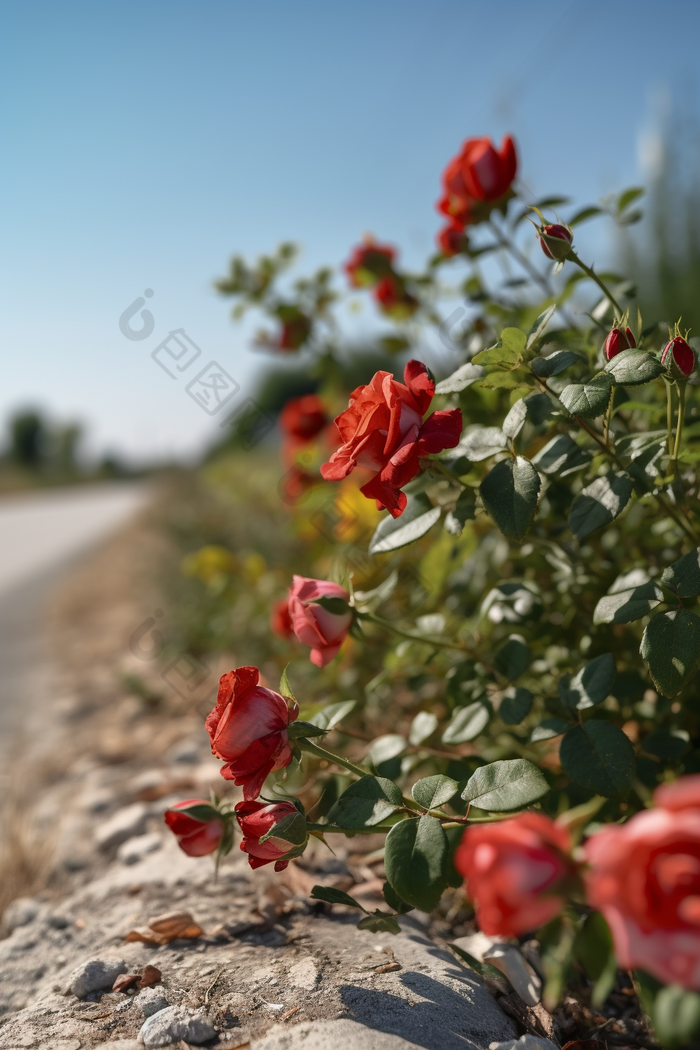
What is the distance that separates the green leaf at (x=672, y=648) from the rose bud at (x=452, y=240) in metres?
0.66

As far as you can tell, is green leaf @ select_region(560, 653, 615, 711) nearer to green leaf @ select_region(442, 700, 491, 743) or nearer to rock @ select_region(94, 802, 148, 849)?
green leaf @ select_region(442, 700, 491, 743)

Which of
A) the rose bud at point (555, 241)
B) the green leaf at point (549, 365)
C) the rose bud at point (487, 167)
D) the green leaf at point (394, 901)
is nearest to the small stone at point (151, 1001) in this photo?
the green leaf at point (394, 901)

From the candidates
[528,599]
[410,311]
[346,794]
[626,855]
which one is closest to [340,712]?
[346,794]

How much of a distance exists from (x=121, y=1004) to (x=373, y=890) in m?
0.36

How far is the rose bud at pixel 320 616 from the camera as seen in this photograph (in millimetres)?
796

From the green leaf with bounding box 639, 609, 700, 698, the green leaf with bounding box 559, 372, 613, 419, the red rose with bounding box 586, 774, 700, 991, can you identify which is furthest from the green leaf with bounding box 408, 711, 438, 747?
the red rose with bounding box 586, 774, 700, 991

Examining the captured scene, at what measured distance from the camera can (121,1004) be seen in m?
0.81

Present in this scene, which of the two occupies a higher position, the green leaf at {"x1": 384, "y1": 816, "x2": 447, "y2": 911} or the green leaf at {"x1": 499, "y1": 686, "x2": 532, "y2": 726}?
the green leaf at {"x1": 384, "y1": 816, "x2": 447, "y2": 911}

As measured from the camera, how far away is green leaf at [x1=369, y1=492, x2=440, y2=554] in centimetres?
78

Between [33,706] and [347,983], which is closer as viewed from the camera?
[347,983]

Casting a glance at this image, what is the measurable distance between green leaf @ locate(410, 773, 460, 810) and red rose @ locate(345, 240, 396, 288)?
1.00 meters

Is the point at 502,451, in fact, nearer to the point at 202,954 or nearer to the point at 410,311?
the point at 202,954

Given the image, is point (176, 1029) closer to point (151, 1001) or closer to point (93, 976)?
point (151, 1001)

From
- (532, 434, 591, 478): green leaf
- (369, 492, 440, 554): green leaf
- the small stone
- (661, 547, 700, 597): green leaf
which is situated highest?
(369, 492, 440, 554): green leaf
